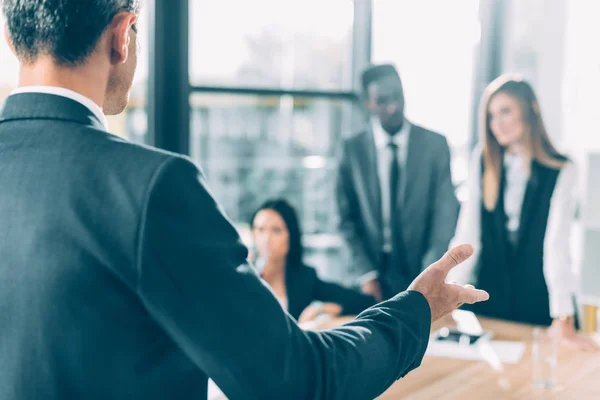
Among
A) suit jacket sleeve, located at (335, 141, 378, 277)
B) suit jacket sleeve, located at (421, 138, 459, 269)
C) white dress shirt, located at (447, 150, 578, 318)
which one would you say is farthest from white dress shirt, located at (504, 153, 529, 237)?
A: suit jacket sleeve, located at (335, 141, 378, 277)

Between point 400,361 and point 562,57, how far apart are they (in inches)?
168

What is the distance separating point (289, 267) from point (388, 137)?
2.34 ft

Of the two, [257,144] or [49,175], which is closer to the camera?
[49,175]

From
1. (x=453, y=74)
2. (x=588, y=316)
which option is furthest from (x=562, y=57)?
(x=588, y=316)

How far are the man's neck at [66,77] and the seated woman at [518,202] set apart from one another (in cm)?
199

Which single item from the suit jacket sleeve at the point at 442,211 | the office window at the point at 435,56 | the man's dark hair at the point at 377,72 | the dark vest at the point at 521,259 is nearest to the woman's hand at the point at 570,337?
the dark vest at the point at 521,259

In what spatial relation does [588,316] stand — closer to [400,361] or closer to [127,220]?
[400,361]

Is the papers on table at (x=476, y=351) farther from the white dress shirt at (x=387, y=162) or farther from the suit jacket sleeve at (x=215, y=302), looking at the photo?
the suit jacket sleeve at (x=215, y=302)

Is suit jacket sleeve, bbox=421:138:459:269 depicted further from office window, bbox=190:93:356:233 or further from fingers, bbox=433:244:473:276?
fingers, bbox=433:244:473:276

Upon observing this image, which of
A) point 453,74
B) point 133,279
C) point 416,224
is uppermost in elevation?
point 453,74

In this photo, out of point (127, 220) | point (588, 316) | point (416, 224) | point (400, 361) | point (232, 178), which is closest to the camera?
point (127, 220)

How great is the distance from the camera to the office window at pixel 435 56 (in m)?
3.98

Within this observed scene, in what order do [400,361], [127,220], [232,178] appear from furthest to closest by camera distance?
[232,178] → [400,361] → [127,220]

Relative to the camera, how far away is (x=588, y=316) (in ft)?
10.4
